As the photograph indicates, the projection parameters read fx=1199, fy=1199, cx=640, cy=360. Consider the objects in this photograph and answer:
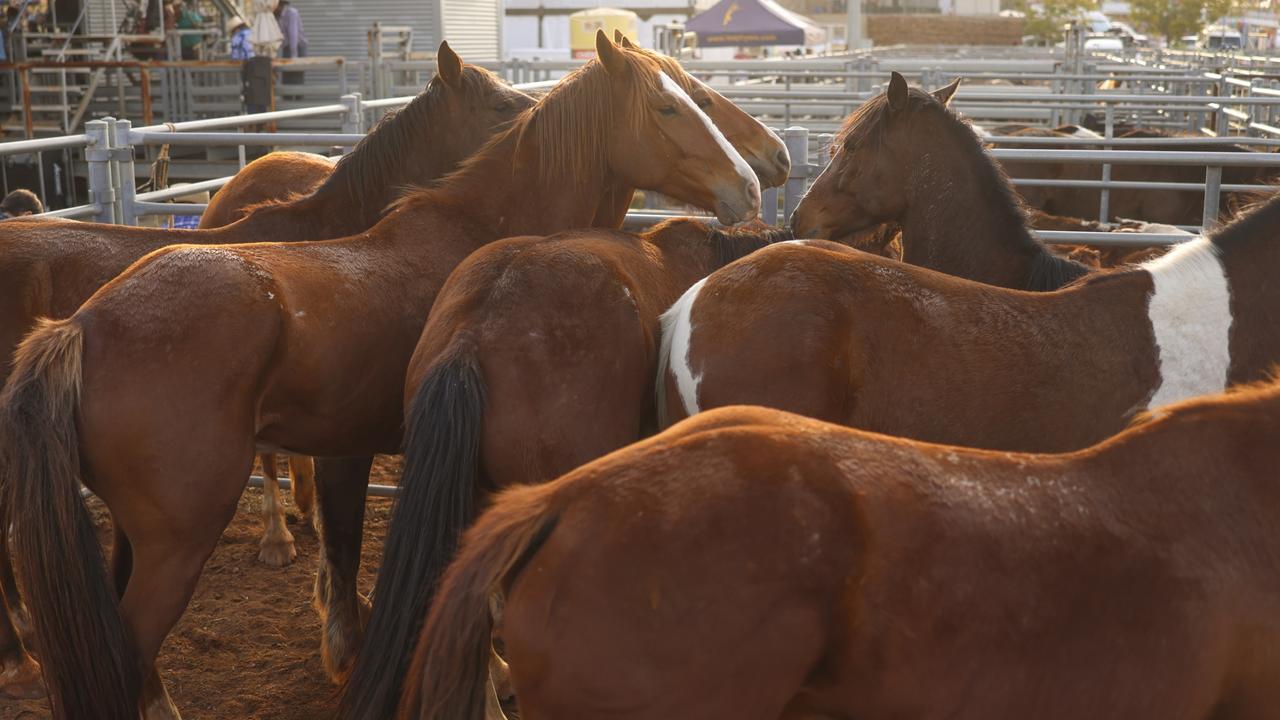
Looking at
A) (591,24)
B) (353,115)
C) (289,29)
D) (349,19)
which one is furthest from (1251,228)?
(591,24)

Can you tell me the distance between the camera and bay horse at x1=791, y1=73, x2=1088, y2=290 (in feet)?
13.9

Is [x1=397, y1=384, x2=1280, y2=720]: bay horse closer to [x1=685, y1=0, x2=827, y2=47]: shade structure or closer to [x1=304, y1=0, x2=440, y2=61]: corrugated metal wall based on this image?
[x1=304, y1=0, x2=440, y2=61]: corrugated metal wall

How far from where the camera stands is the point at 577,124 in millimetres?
4305

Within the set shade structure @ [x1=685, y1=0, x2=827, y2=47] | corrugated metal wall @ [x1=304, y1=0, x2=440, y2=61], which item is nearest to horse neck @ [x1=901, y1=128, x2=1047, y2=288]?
corrugated metal wall @ [x1=304, y1=0, x2=440, y2=61]

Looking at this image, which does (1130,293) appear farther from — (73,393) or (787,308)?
(73,393)

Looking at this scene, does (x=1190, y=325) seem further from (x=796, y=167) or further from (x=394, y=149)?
(x=394, y=149)

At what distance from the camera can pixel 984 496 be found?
2053mm

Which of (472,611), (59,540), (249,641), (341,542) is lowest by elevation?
(249,641)

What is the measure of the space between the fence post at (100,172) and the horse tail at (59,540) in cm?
299

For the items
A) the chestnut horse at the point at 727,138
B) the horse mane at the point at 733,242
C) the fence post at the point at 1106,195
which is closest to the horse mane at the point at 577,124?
the chestnut horse at the point at 727,138

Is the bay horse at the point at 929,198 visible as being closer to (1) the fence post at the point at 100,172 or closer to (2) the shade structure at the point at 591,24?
(1) the fence post at the point at 100,172

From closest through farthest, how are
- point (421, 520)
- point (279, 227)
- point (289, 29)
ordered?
point (421, 520) < point (279, 227) < point (289, 29)

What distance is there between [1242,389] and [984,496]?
2.26 ft

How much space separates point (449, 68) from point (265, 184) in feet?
4.55
